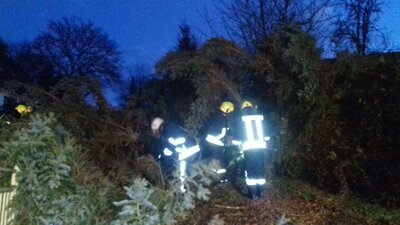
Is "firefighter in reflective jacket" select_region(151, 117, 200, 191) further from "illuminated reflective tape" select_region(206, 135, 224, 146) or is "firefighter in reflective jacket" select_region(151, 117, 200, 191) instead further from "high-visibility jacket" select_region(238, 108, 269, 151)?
"high-visibility jacket" select_region(238, 108, 269, 151)

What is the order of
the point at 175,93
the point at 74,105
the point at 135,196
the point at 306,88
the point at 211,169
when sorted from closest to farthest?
the point at 135,196, the point at 211,169, the point at 306,88, the point at 74,105, the point at 175,93

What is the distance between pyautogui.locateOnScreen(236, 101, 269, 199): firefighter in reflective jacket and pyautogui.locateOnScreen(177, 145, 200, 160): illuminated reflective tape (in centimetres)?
88

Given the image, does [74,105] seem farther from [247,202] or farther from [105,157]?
[247,202]

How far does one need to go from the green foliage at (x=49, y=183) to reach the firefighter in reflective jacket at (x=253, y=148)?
2192mm

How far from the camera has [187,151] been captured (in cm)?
758

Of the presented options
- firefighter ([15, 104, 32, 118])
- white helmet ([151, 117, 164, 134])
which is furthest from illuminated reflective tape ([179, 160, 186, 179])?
firefighter ([15, 104, 32, 118])

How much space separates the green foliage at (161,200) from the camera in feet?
15.0

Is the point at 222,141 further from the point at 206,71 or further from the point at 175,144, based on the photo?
the point at 206,71

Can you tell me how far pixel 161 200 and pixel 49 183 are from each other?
1261mm

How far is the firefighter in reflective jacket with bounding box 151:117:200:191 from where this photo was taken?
7.44 meters

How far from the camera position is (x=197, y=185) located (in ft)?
16.6

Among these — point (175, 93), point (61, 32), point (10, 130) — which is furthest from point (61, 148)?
point (61, 32)

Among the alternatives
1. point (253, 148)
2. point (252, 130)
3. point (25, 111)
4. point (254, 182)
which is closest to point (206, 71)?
point (252, 130)

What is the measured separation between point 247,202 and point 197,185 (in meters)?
1.64
